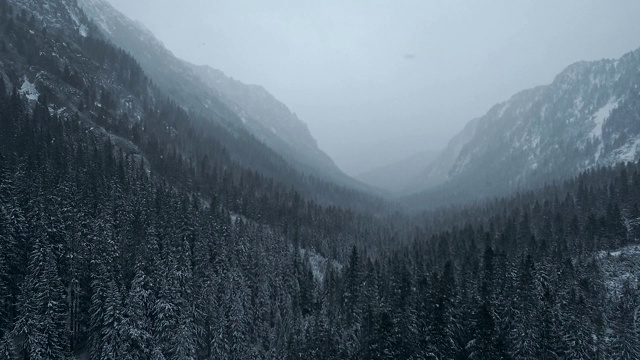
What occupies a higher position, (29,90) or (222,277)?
(29,90)

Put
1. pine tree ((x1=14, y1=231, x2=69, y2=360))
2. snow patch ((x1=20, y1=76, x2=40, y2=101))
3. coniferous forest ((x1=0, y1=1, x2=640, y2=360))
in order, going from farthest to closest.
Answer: snow patch ((x1=20, y1=76, x2=40, y2=101)), coniferous forest ((x1=0, y1=1, x2=640, y2=360)), pine tree ((x1=14, y1=231, x2=69, y2=360))

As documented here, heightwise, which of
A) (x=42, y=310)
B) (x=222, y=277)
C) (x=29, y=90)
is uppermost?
(x=29, y=90)

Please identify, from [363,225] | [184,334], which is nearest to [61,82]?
[184,334]

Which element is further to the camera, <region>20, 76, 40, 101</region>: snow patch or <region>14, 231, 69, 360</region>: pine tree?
<region>20, 76, 40, 101</region>: snow patch

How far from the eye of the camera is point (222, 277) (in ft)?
225

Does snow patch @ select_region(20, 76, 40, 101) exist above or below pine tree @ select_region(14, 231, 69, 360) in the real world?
above

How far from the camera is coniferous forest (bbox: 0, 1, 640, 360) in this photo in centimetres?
4584

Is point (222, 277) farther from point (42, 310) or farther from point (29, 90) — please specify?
point (29, 90)

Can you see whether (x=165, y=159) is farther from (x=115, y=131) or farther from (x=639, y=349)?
(x=639, y=349)

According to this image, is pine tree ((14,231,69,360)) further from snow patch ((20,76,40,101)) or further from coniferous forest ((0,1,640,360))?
snow patch ((20,76,40,101))

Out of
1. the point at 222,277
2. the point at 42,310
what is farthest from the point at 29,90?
the point at 42,310

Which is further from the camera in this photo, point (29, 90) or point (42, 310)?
point (29, 90)

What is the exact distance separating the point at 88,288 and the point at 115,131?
70200mm

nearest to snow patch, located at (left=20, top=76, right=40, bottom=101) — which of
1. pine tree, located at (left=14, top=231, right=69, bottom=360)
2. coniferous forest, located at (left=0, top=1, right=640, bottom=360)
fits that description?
Answer: coniferous forest, located at (left=0, top=1, right=640, bottom=360)
